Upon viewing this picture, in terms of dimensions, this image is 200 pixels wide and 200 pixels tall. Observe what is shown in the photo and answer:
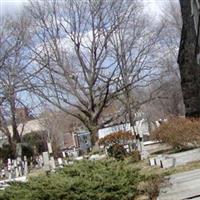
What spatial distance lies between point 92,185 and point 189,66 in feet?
73.7

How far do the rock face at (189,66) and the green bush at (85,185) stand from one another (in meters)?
18.4

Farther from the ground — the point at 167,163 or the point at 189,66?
the point at 189,66

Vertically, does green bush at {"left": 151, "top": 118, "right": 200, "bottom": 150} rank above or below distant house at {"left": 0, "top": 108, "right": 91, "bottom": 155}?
below

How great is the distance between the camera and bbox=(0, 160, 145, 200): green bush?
26.6 feet

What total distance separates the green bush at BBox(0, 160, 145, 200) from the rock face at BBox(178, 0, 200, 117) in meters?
18.4

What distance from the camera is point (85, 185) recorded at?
819 centimetres

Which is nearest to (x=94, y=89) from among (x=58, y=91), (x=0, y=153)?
→ (x=58, y=91)

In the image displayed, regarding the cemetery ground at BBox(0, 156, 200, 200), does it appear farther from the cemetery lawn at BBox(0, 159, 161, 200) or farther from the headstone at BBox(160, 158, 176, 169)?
the headstone at BBox(160, 158, 176, 169)

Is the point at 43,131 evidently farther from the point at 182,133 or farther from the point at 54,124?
the point at 182,133

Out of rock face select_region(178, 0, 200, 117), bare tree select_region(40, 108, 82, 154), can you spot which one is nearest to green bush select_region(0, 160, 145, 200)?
rock face select_region(178, 0, 200, 117)

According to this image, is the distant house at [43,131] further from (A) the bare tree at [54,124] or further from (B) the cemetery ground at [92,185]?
(B) the cemetery ground at [92,185]

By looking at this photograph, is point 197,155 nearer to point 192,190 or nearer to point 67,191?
point 192,190

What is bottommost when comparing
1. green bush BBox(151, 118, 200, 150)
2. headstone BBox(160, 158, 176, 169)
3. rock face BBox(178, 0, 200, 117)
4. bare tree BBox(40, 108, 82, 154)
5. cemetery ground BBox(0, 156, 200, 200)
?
cemetery ground BBox(0, 156, 200, 200)

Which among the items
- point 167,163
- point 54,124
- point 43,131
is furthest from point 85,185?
point 54,124
